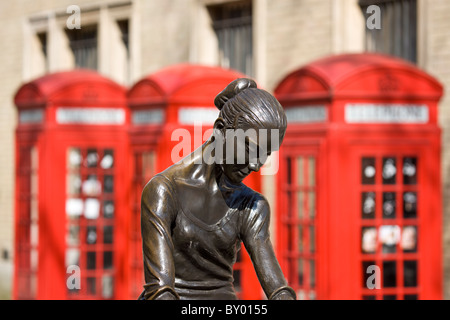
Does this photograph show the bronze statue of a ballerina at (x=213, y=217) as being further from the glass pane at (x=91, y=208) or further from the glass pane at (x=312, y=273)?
the glass pane at (x=91, y=208)

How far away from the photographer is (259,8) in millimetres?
10055

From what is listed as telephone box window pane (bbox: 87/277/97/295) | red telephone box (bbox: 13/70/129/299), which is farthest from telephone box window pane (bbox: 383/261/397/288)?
telephone box window pane (bbox: 87/277/97/295)

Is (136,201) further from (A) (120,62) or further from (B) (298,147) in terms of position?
(A) (120,62)

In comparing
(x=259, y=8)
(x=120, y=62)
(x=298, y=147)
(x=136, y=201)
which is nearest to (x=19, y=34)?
(x=120, y=62)

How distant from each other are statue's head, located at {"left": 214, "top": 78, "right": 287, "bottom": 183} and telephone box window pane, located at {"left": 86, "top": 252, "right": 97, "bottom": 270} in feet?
21.4

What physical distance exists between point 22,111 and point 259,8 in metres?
3.05

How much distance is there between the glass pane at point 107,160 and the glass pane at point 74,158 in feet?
0.82

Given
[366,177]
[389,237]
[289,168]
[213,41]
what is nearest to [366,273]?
[389,237]

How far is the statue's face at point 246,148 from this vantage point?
9.26 feet

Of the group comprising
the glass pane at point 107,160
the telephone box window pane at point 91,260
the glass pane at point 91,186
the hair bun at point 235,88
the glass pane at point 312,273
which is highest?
the hair bun at point 235,88

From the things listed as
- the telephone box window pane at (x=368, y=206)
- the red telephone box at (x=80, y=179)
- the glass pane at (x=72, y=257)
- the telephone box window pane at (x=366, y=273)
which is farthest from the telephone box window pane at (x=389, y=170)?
the glass pane at (x=72, y=257)

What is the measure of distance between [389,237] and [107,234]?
368 centimetres

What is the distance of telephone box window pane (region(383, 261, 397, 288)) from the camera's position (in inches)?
268

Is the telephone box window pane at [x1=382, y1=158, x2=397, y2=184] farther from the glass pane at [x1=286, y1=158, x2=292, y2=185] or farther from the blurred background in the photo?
the glass pane at [x1=286, y1=158, x2=292, y2=185]
